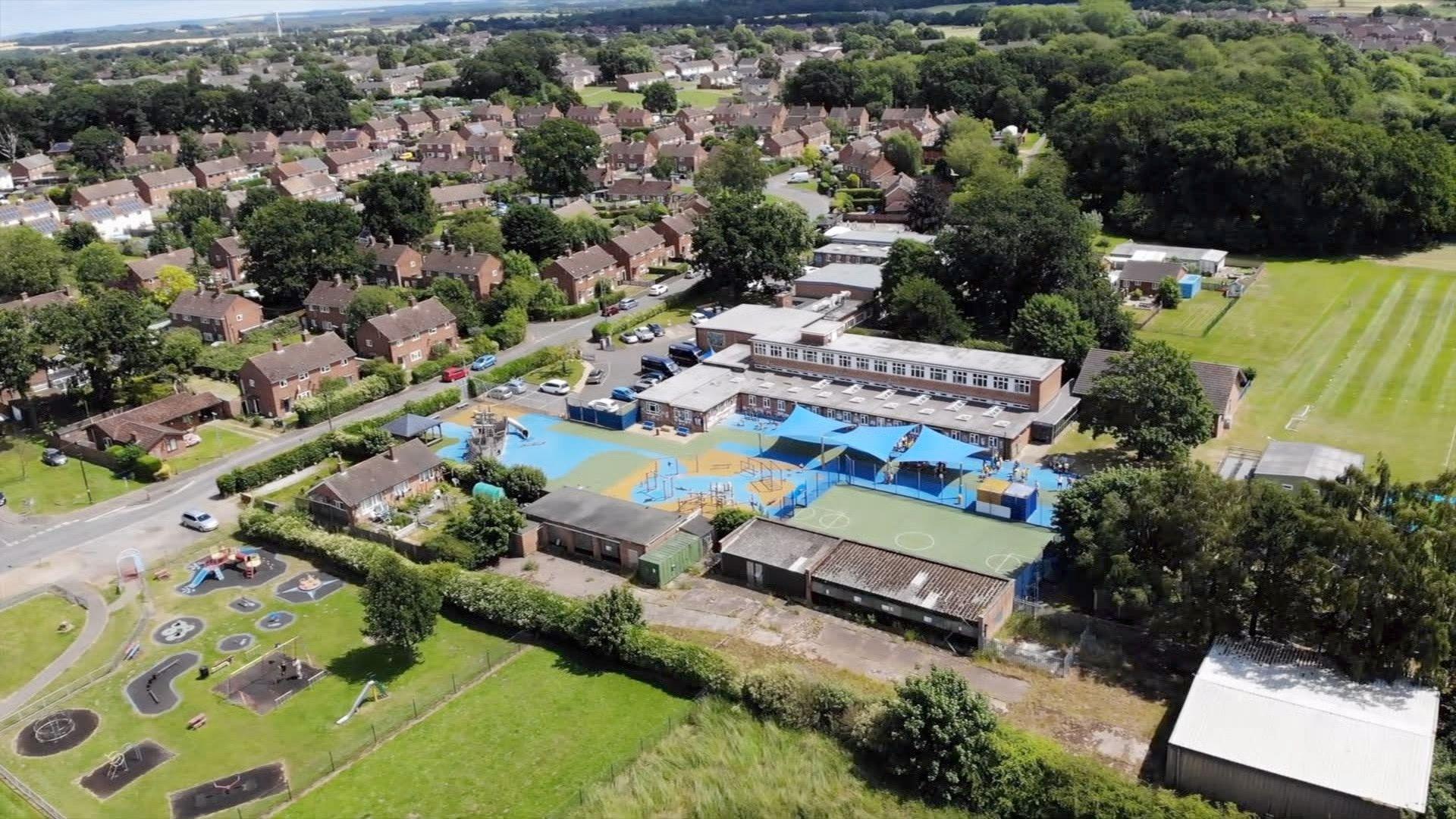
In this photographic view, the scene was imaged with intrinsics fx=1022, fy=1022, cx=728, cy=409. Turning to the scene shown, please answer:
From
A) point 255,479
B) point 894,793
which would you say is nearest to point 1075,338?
point 894,793

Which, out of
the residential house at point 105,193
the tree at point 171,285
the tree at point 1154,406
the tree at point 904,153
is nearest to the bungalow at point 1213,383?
the tree at point 1154,406

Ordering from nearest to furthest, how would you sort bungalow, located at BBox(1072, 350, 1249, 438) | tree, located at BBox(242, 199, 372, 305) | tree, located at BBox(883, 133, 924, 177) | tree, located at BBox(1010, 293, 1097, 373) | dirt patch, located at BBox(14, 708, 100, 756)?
dirt patch, located at BBox(14, 708, 100, 756) → bungalow, located at BBox(1072, 350, 1249, 438) → tree, located at BBox(1010, 293, 1097, 373) → tree, located at BBox(242, 199, 372, 305) → tree, located at BBox(883, 133, 924, 177)

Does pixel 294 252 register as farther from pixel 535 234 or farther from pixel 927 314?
pixel 927 314

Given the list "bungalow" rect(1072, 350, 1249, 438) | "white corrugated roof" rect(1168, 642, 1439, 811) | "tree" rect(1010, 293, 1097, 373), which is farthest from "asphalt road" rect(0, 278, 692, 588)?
"bungalow" rect(1072, 350, 1249, 438)

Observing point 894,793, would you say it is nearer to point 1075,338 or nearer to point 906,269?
point 1075,338

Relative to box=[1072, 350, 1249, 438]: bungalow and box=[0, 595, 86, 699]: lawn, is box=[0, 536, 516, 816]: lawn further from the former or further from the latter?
box=[1072, 350, 1249, 438]: bungalow

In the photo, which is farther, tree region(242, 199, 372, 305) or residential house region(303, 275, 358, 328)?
tree region(242, 199, 372, 305)
